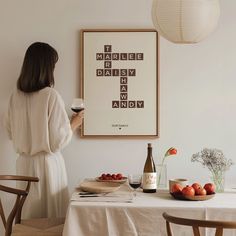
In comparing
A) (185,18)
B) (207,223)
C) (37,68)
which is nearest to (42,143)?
(37,68)

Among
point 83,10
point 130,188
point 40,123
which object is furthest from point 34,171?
point 83,10

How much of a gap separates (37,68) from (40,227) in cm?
103

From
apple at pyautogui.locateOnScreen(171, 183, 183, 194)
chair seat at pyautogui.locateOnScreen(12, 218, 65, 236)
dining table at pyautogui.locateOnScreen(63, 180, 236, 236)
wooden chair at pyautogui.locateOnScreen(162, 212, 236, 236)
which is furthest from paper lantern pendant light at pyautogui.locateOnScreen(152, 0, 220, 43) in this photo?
chair seat at pyautogui.locateOnScreen(12, 218, 65, 236)

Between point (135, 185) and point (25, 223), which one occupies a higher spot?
point (135, 185)

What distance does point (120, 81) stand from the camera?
4.04 m

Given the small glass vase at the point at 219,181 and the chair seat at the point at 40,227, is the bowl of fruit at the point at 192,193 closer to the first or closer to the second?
the small glass vase at the point at 219,181

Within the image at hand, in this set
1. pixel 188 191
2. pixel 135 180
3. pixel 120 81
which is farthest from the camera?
pixel 120 81

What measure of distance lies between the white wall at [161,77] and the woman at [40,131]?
1.16 feet

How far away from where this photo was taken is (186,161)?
13.4ft

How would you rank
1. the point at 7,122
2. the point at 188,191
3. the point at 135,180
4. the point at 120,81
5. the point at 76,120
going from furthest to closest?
the point at 120,81, the point at 76,120, the point at 7,122, the point at 135,180, the point at 188,191

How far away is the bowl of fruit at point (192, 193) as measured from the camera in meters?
3.01

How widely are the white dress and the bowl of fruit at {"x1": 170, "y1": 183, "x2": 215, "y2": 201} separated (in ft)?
2.84

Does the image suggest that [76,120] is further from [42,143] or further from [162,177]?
[162,177]

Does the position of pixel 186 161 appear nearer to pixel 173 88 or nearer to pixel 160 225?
pixel 173 88
